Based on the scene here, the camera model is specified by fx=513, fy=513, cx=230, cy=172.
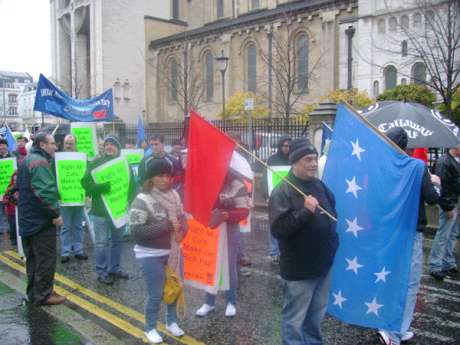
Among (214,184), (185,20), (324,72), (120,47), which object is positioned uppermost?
(185,20)

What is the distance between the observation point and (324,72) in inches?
1361

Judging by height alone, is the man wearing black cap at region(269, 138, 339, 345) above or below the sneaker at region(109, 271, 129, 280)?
above

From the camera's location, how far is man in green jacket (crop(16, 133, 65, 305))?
5.92m

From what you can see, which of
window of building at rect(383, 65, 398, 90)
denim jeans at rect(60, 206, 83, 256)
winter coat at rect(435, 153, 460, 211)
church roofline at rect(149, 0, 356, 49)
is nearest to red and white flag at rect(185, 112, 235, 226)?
winter coat at rect(435, 153, 460, 211)

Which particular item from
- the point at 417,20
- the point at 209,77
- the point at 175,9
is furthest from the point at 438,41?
the point at 175,9

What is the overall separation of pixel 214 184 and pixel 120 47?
47444mm

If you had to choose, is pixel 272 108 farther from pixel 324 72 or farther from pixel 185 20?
pixel 185 20

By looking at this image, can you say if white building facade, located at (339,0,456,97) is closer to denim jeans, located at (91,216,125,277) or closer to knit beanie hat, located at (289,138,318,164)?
denim jeans, located at (91,216,125,277)

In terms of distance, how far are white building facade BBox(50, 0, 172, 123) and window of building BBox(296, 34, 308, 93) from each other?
784 inches

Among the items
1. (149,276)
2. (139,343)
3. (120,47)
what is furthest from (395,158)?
(120,47)

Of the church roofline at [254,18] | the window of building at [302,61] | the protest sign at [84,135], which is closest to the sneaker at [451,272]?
the protest sign at [84,135]

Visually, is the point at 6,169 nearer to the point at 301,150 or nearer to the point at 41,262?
the point at 41,262

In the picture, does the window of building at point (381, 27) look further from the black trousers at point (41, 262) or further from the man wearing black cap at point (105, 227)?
the black trousers at point (41, 262)

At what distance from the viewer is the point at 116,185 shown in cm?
716
